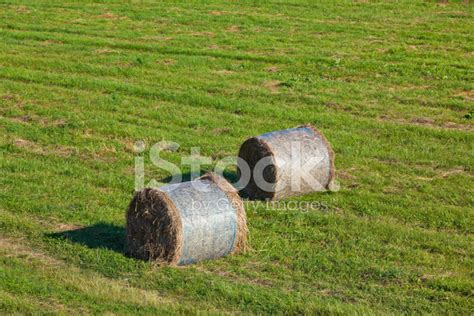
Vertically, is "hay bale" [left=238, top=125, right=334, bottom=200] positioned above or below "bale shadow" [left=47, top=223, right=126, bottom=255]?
above

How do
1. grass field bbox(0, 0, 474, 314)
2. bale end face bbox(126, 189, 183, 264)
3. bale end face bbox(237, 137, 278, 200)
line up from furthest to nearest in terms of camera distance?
bale end face bbox(237, 137, 278, 200) → bale end face bbox(126, 189, 183, 264) → grass field bbox(0, 0, 474, 314)

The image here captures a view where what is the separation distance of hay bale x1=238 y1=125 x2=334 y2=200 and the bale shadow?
2748mm

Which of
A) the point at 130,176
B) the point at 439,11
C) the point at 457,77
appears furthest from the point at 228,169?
the point at 439,11

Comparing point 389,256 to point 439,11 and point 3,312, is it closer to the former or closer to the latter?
point 3,312

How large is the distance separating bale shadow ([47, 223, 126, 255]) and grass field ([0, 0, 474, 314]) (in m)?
0.04

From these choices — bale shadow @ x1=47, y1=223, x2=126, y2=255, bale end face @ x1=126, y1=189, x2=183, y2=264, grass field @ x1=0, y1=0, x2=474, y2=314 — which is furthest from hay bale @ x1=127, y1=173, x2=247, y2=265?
bale shadow @ x1=47, y1=223, x2=126, y2=255

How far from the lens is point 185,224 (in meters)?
12.7

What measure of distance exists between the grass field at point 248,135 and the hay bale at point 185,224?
9.5 inches

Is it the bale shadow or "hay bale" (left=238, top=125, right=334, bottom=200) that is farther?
"hay bale" (left=238, top=125, right=334, bottom=200)

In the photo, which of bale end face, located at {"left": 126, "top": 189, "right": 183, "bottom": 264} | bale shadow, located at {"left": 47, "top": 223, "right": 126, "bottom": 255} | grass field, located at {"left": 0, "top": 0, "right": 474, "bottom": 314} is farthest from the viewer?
bale shadow, located at {"left": 47, "top": 223, "right": 126, "bottom": 255}

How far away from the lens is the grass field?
1223 cm

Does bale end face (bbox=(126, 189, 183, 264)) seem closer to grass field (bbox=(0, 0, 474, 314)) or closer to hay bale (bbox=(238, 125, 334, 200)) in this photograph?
grass field (bbox=(0, 0, 474, 314))

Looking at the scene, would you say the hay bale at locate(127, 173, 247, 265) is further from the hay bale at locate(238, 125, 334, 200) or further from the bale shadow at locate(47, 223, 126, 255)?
the hay bale at locate(238, 125, 334, 200)

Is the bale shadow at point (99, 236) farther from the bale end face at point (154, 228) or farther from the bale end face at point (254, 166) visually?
the bale end face at point (254, 166)
